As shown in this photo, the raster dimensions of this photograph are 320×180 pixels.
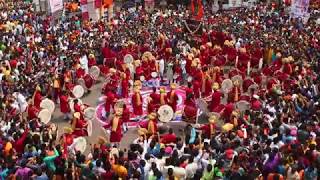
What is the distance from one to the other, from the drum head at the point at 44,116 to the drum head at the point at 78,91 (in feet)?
6.66

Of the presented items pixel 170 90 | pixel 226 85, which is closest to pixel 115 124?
pixel 170 90

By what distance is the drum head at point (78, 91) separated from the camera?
54.3 feet

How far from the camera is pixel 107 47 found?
20172 millimetres

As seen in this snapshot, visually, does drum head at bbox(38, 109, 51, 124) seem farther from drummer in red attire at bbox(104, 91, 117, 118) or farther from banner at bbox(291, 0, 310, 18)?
banner at bbox(291, 0, 310, 18)

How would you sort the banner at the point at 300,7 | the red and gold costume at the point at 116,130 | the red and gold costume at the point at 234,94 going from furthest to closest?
the banner at the point at 300,7
the red and gold costume at the point at 234,94
the red and gold costume at the point at 116,130

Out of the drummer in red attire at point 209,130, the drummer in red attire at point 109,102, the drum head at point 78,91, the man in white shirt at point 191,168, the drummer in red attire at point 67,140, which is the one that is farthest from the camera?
the drum head at point 78,91

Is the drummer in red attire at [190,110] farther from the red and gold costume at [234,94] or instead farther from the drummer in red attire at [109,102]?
the drummer in red attire at [109,102]

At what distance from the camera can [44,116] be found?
47.4 feet

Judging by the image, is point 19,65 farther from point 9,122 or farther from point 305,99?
point 305,99

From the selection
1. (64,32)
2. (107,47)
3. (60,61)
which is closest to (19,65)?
(60,61)

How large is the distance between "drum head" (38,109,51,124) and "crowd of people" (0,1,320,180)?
272mm

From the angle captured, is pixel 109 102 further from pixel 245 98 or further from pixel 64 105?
pixel 245 98

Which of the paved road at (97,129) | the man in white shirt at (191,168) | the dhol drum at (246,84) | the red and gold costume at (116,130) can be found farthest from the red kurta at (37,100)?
the dhol drum at (246,84)

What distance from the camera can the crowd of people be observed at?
10.6 metres
